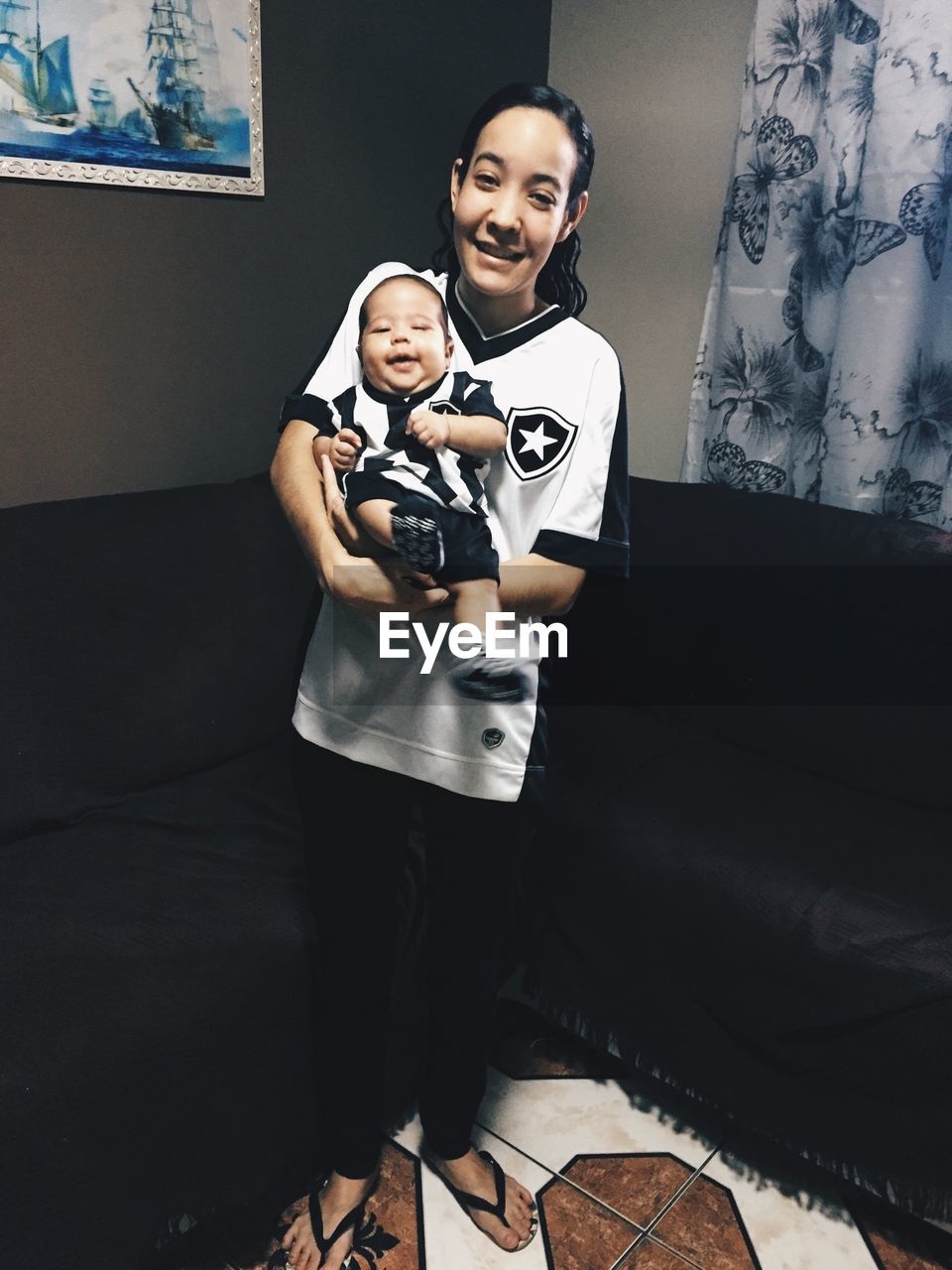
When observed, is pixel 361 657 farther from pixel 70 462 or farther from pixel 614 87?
pixel 614 87

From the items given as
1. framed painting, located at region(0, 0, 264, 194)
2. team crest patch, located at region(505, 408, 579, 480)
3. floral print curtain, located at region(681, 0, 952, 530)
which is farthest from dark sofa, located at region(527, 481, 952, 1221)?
framed painting, located at region(0, 0, 264, 194)

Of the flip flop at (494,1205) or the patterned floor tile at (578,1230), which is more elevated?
the flip flop at (494,1205)

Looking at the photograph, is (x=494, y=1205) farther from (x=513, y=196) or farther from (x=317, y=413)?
(x=513, y=196)

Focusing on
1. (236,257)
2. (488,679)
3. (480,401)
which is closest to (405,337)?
(480,401)

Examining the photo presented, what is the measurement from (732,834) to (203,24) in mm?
1653

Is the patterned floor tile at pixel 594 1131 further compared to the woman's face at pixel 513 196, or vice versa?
the patterned floor tile at pixel 594 1131

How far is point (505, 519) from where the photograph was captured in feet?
3.69

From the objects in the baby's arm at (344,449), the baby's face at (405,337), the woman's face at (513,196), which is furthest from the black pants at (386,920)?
the woman's face at (513,196)

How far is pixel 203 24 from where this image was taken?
1.76m

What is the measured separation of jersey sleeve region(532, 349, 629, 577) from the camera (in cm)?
109

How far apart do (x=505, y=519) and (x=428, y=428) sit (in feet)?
0.55

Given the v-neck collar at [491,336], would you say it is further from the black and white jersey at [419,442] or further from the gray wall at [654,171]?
the gray wall at [654,171]

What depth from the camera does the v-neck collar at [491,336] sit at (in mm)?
1115

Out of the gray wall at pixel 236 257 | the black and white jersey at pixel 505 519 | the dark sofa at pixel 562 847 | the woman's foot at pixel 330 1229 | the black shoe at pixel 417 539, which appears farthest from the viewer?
the gray wall at pixel 236 257
